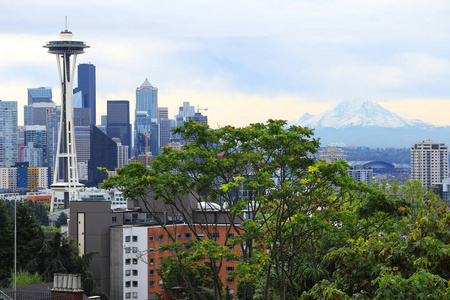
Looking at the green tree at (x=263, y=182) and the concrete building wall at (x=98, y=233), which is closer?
the green tree at (x=263, y=182)

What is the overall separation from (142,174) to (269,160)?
6880mm

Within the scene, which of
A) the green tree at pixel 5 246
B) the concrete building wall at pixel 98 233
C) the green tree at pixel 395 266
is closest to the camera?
the green tree at pixel 395 266

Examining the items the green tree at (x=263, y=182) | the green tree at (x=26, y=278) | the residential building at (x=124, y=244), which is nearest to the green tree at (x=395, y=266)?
the green tree at (x=263, y=182)

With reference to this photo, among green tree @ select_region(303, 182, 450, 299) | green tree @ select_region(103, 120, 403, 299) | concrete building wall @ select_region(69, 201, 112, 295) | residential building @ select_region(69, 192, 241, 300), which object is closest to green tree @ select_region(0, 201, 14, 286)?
residential building @ select_region(69, 192, 241, 300)

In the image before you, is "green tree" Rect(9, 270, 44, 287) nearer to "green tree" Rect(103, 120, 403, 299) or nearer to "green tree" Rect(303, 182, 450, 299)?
"green tree" Rect(103, 120, 403, 299)

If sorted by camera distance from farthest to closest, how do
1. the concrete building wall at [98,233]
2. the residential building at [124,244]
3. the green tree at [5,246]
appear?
the concrete building wall at [98,233]
the residential building at [124,244]
the green tree at [5,246]

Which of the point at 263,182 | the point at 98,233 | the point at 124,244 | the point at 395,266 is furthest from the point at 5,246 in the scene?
the point at 395,266

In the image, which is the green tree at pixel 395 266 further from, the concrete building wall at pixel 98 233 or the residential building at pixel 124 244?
the concrete building wall at pixel 98 233

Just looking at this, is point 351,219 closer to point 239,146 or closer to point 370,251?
point 239,146

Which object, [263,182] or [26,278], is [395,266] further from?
[26,278]

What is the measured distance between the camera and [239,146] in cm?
3422

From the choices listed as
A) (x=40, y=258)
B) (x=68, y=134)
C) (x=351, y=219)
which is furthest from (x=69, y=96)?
(x=351, y=219)

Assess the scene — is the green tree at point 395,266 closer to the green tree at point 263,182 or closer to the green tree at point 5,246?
the green tree at point 263,182

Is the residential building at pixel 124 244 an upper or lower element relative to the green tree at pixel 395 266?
lower
